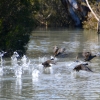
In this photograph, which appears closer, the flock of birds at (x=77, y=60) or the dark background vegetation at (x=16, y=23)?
the flock of birds at (x=77, y=60)

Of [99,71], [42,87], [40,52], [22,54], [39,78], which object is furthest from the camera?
[40,52]

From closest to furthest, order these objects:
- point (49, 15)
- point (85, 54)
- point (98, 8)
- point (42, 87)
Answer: point (42, 87)
point (85, 54)
point (98, 8)
point (49, 15)

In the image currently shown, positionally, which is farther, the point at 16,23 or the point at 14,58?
the point at 16,23

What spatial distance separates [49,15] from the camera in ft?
199

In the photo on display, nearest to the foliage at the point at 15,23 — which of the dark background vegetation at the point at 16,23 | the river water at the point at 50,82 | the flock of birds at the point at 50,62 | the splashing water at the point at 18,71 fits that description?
the dark background vegetation at the point at 16,23

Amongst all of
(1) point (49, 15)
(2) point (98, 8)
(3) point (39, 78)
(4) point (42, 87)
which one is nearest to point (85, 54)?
(3) point (39, 78)

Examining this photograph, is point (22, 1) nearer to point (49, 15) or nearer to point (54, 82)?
point (54, 82)

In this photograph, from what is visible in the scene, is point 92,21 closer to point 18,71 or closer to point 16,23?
point 16,23

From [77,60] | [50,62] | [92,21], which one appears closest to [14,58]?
[50,62]

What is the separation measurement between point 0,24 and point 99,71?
213 inches

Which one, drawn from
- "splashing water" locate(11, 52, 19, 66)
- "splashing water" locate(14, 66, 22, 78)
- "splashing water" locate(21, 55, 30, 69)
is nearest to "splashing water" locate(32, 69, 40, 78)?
"splashing water" locate(14, 66, 22, 78)

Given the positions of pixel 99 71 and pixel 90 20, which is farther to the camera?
pixel 90 20

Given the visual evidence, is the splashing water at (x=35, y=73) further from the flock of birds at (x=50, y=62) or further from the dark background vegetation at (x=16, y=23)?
the dark background vegetation at (x=16, y=23)

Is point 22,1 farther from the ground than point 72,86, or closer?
farther from the ground
